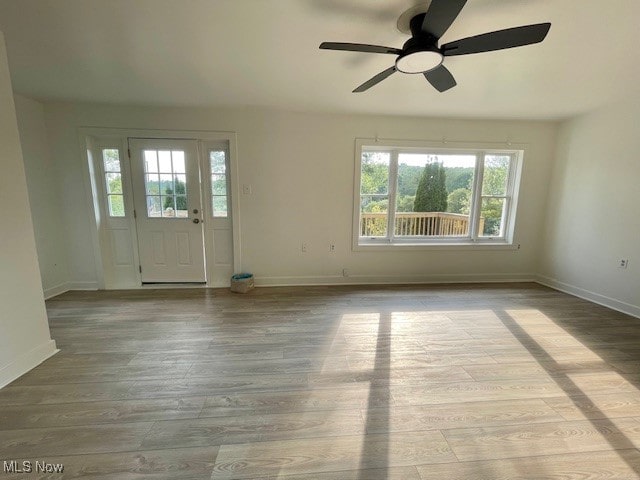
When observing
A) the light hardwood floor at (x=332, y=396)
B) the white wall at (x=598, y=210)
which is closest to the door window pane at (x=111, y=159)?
the light hardwood floor at (x=332, y=396)

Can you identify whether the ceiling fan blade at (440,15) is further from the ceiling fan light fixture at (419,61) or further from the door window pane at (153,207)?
the door window pane at (153,207)

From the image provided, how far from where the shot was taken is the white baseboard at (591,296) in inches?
120

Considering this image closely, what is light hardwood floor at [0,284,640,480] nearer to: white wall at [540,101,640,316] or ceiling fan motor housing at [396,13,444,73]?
white wall at [540,101,640,316]

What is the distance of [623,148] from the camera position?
313cm

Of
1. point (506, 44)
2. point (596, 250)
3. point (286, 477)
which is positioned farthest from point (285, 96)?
point (596, 250)

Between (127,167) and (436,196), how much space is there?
4.46m

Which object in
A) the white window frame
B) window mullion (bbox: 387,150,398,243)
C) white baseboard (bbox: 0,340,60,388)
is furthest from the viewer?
window mullion (bbox: 387,150,398,243)

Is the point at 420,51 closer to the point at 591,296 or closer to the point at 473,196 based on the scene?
the point at 473,196

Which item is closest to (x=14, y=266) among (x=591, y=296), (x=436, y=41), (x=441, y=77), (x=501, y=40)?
(x=436, y=41)

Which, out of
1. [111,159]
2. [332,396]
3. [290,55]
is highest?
[290,55]

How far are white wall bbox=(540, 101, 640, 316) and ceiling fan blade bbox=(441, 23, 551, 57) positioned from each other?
2780 millimetres

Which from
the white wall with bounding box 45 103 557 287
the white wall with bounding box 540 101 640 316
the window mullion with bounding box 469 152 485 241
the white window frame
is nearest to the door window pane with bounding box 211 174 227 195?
the white wall with bounding box 45 103 557 287

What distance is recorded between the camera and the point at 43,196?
3314 millimetres

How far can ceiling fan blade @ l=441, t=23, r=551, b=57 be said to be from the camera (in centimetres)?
143
